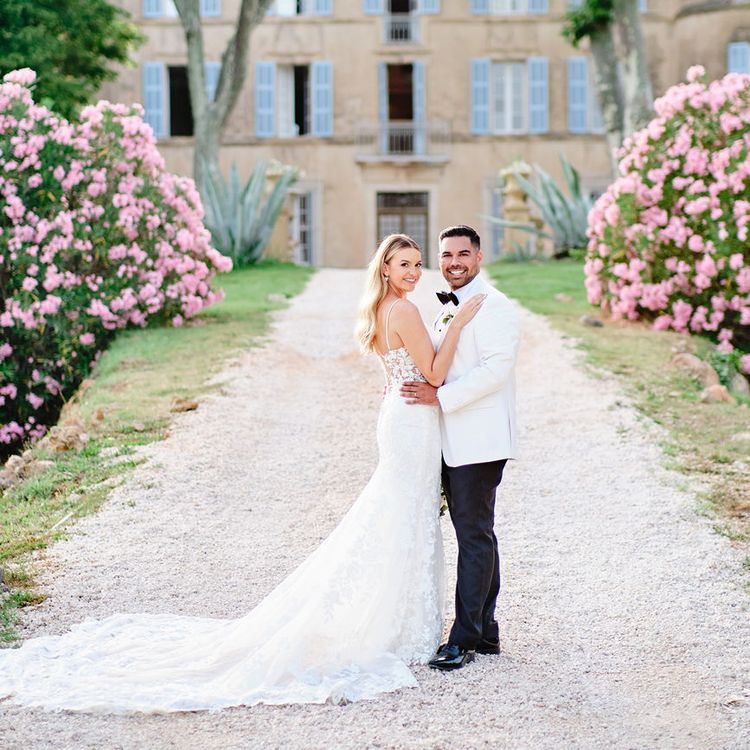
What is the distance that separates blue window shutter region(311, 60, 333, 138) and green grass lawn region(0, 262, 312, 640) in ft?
42.2

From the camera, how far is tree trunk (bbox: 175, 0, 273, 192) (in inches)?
787

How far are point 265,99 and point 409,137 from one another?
3483 mm

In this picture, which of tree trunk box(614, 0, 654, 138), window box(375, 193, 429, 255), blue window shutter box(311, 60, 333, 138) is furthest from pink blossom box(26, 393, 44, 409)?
window box(375, 193, 429, 255)

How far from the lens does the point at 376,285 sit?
4.69 metres

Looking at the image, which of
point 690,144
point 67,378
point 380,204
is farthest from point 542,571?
point 380,204

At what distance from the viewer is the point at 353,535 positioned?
4.64 metres

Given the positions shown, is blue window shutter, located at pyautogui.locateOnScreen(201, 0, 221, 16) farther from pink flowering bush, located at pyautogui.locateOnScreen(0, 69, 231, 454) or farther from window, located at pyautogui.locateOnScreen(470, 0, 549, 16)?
pink flowering bush, located at pyautogui.locateOnScreen(0, 69, 231, 454)

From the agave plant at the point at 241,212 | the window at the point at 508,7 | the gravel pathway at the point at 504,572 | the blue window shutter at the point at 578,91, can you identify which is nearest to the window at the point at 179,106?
the window at the point at 508,7

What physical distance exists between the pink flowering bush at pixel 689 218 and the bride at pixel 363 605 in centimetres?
758

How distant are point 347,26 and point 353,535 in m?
25.5

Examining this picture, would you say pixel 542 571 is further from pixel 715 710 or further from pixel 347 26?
pixel 347 26

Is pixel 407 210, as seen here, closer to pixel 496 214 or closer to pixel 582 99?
pixel 496 214

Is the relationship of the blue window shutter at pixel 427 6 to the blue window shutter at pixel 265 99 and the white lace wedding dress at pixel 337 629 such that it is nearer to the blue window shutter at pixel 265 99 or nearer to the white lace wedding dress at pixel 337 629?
the blue window shutter at pixel 265 99

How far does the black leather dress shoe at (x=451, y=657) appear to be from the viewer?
176 inches
